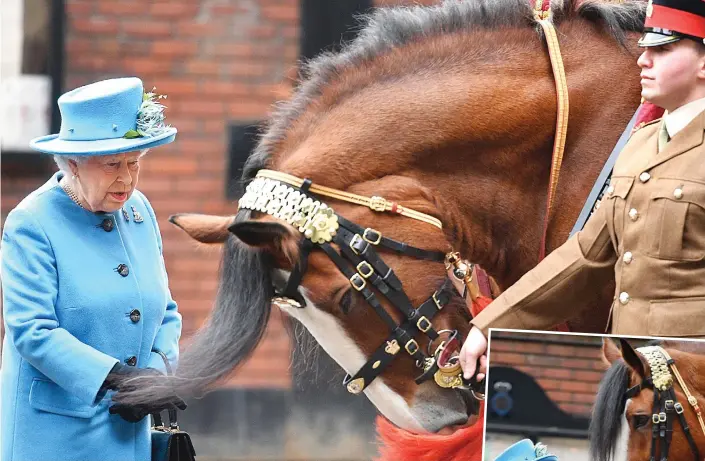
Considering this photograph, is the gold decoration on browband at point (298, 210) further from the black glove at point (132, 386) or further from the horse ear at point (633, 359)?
the horse ear at point (633, 359)

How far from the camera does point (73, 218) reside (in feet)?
8.68

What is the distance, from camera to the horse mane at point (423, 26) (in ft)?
9.46

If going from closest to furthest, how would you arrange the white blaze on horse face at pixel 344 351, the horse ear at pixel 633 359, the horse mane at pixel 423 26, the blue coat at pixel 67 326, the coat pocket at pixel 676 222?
the horse ear at pixel 633 359, the coat pocket at pixel 676 222, the blue coat at pixel 67 326, the white blaze on horse face at pixel 344 351, the horse mane at pixel 423 26

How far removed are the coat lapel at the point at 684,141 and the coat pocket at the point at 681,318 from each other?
26 centimetres

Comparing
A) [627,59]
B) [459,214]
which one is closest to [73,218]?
[459,214]

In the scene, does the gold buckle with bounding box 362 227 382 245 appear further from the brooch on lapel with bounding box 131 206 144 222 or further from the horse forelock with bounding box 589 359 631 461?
the horse forelock with bounding box 589 359 631 461

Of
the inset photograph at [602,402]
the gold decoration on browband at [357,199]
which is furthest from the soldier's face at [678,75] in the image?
the gold decoration on browband at [357,199]

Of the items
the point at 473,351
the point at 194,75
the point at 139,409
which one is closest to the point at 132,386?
the point at 139,409

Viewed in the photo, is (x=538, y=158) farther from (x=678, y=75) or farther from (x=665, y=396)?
(x=665, y=396)

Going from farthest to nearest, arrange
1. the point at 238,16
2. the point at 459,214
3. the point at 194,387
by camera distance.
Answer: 1. the point at 238,16
2. the point at 459,214
3. the point at 194,387

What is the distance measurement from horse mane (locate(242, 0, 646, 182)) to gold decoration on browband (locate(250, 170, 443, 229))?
145 millimetres

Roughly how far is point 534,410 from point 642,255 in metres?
0.38

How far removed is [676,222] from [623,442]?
0.42 metres

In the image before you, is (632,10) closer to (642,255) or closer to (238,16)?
(642,255)
